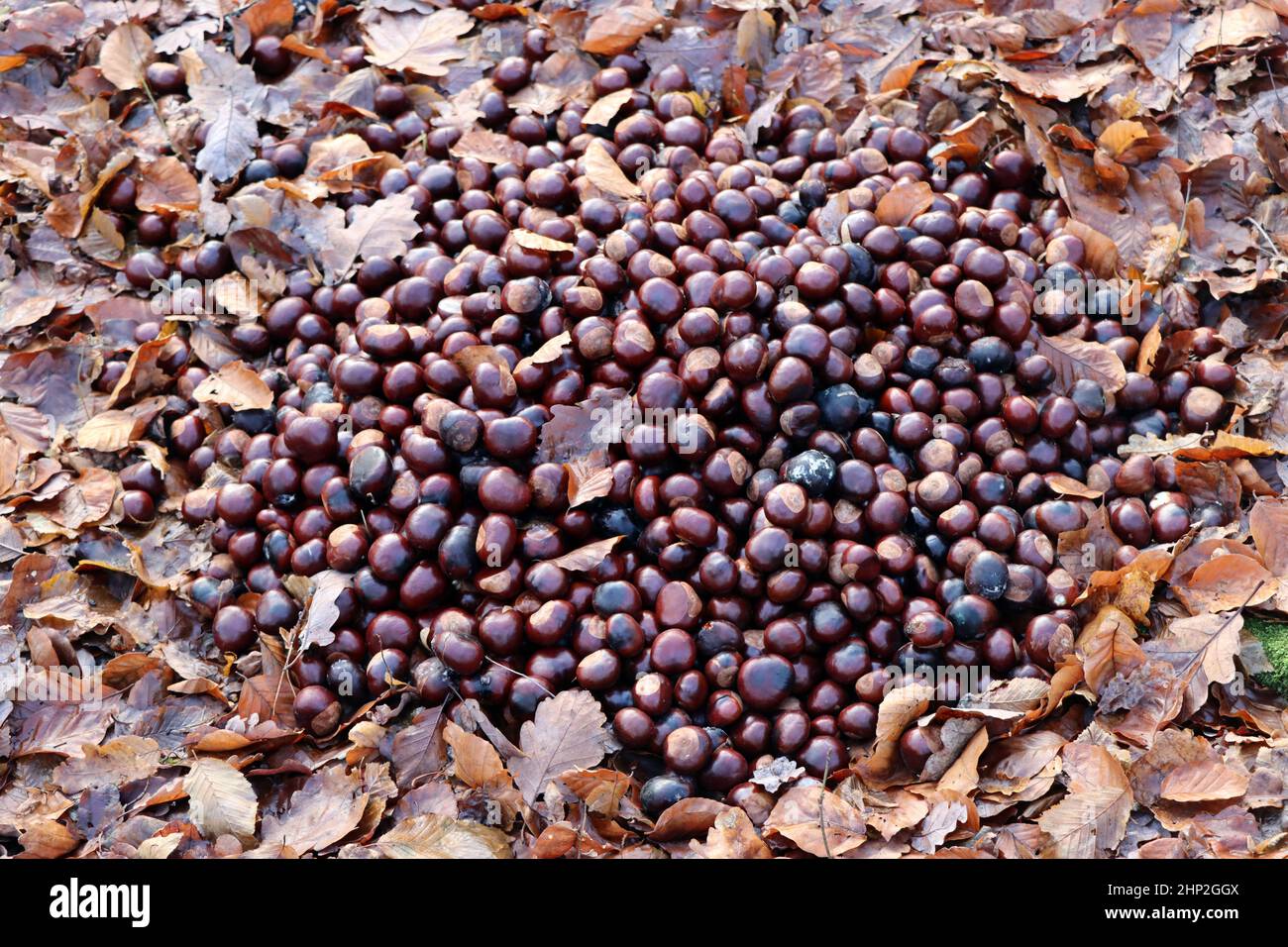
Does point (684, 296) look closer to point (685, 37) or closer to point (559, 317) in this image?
point (559, 317)

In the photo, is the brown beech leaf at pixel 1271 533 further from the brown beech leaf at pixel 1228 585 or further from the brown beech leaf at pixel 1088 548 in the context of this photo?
the brown beech leaf at pixel 1088 548

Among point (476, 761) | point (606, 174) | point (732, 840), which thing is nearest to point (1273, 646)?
point (732, 840)

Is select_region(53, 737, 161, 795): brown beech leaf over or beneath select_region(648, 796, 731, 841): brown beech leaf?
beneath

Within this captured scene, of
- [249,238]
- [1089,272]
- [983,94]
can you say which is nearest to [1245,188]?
[1089,272]

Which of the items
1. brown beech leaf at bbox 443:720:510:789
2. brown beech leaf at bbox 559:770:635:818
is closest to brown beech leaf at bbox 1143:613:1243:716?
brown beech leaf at bbox 559:770:635:818

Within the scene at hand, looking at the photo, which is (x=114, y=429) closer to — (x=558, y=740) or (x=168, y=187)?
(x=168, y=187)

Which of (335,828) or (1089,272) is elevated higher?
(1089,272)

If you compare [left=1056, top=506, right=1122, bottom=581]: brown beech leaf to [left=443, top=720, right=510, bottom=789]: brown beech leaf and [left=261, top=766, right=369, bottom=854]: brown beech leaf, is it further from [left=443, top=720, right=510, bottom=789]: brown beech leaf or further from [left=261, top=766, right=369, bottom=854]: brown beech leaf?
[left=261, top=766, right=369, bottom=854]: brown beech leaf
